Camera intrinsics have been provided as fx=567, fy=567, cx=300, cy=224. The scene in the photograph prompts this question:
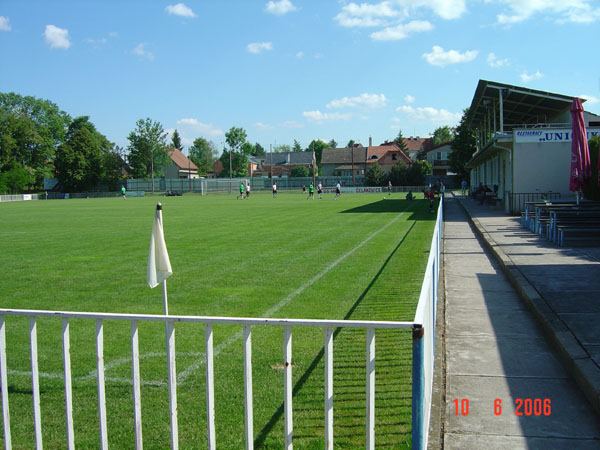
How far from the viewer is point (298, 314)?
7.91 meters

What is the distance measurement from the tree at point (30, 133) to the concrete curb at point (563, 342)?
307 feet

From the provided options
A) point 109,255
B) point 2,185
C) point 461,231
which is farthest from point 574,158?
point 2,185

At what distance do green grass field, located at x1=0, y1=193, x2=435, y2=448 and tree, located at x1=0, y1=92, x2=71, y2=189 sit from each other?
82791 millimetres

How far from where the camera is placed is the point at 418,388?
3.13 meters

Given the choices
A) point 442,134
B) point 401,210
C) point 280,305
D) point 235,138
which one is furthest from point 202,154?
point 280,305

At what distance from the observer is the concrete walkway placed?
13.3ft

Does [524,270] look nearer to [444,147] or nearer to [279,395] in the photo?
[279,395]

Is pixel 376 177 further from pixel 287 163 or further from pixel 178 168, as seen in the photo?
pixel 178 168

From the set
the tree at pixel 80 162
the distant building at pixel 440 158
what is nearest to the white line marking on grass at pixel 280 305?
the tree at pixel 80 162

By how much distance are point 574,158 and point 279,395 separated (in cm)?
1607

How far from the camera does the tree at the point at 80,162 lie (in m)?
94.5

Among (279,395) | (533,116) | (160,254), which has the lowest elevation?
(279,395)

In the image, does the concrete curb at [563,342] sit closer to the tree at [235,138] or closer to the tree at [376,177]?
the tree at [376,177]
